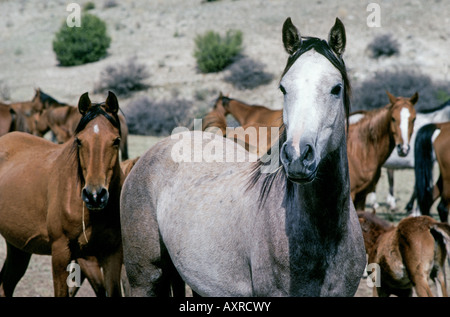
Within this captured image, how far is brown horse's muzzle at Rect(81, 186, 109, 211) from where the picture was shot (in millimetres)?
3814

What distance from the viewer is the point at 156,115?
77.2 ft

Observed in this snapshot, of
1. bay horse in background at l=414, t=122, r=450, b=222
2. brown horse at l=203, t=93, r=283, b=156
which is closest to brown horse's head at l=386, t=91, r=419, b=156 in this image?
bay horse in background at l=414, t=122, r=450, b=222

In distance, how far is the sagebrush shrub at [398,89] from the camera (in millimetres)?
22969

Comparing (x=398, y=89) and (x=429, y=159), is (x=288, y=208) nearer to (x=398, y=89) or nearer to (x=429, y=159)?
(x=429, y=159)

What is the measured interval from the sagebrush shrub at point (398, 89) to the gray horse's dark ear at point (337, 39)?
2047 centimetres

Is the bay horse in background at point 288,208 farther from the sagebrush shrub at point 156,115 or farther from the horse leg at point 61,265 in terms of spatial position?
the sagebrush shrub at point 156,115

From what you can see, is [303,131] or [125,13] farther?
[125,13]

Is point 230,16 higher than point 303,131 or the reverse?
higher

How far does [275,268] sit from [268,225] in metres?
0.22

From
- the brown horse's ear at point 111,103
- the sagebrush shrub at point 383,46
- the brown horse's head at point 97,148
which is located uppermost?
the sagebrush shrub at point 383,46

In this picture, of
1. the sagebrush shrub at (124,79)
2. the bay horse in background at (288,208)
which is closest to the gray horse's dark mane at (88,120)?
the bay horse in background at (288,208)

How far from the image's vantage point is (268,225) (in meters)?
2.76
